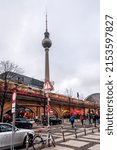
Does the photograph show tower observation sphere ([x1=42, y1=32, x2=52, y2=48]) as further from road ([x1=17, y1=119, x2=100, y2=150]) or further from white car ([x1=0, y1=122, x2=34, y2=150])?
white car ([x1=0, y1=122, x2=34, y2=150])

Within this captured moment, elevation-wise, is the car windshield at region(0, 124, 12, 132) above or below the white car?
above

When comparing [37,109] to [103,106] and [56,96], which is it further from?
[103,106]

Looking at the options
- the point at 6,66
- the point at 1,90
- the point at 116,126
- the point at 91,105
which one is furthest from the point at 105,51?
the point at 91,105

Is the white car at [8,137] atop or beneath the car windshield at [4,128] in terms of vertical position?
beneath

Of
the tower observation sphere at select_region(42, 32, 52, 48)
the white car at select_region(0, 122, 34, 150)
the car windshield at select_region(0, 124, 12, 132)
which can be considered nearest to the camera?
the white car at select_region(0, 122, 34, 150)

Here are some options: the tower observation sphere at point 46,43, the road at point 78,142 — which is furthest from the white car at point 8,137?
the tower observation sphere at point 46,43

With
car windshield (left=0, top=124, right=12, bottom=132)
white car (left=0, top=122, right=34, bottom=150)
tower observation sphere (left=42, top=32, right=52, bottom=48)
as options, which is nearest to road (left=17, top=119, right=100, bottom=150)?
white car (left=0, top=122, right=34, bottom=150)

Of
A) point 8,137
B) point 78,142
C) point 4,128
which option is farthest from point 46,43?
point 8,137

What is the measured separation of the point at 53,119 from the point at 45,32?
77.0m

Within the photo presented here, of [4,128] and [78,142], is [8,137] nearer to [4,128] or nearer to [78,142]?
[4,128]

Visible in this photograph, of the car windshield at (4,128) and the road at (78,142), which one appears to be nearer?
the car windshield at (4,128)

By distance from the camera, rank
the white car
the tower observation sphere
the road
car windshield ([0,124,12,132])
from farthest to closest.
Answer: the tower observation sphere → the road → car windshield ([0,124,12,132]) → the white car

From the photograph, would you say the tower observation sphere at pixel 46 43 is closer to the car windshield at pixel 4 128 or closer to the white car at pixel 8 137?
the white car at pixel 8 137

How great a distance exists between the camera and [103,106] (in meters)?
2.65
